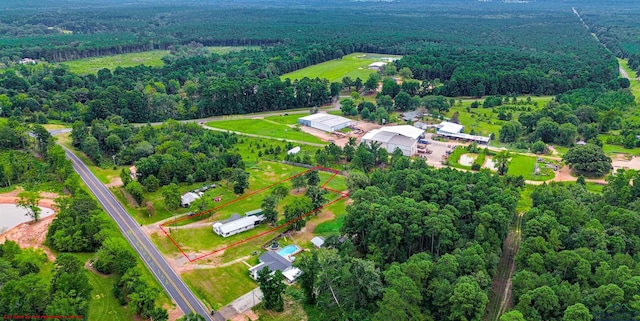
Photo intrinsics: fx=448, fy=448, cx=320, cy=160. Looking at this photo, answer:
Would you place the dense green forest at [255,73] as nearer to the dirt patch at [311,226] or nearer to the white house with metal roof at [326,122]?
the white house with metal roof at [326,122]

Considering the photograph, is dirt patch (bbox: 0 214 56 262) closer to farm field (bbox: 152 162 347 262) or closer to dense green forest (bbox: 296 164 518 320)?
farm field (bbox: 152 162 347 262)

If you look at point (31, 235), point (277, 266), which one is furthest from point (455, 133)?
point (31, 235)

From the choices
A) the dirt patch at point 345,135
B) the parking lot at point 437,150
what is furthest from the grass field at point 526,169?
the dirt patch at point 345,135

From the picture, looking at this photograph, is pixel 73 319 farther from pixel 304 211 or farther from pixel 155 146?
pixel 155 146

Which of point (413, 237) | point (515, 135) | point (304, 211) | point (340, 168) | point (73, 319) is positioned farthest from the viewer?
point (515, 135)

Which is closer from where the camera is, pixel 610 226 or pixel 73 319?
pixel 73 319

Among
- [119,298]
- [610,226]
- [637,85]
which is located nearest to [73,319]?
[119,298]

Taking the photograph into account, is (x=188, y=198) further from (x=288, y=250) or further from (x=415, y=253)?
(x=415, y=253)
